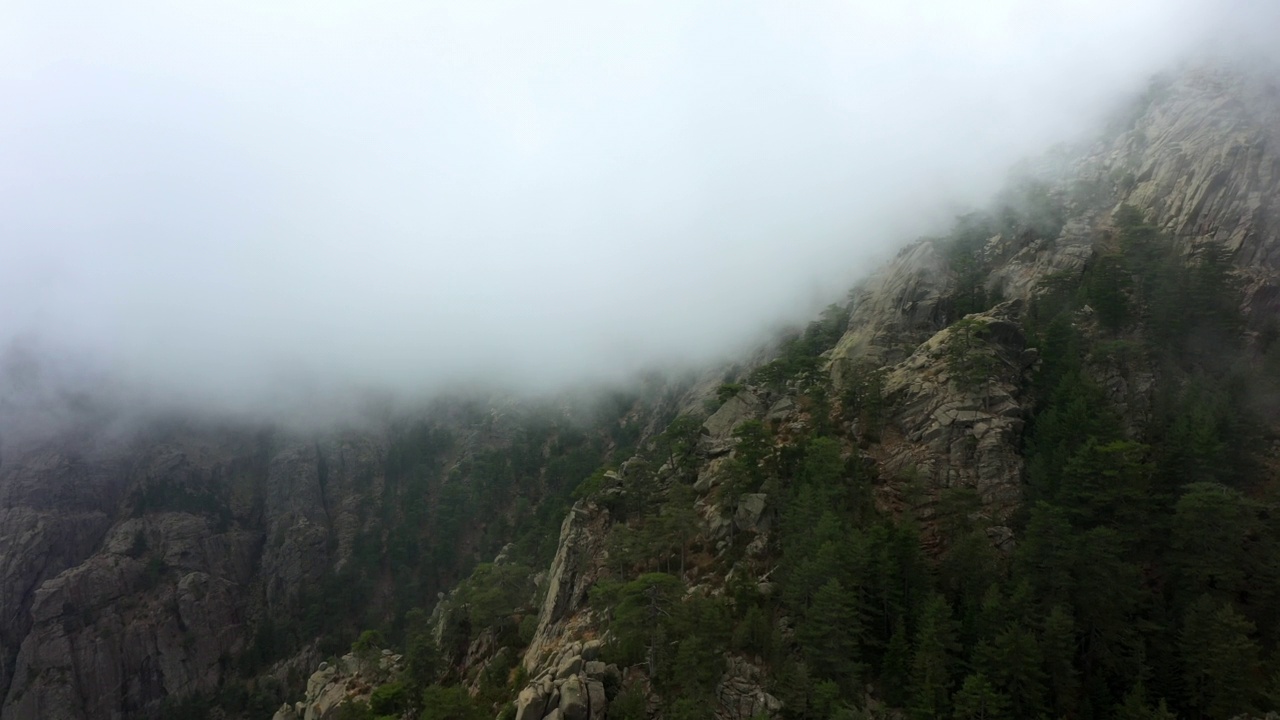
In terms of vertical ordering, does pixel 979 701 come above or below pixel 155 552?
below

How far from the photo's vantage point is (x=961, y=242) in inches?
3602

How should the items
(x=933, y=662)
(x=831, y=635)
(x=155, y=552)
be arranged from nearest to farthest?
(x=933, y=662), (x=831, y=635), (x=155, y=552)

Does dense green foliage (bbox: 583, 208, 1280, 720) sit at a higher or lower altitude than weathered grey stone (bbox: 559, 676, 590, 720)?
lower

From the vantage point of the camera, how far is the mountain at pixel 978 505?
138ft

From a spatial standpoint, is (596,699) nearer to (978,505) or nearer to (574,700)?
(574,700)

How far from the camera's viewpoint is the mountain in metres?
42.2

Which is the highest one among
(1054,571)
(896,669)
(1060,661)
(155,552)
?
(155,552)

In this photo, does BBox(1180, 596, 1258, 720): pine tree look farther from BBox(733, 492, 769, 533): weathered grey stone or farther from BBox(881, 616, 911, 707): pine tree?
BBox(733, 492, 769, 533): weathered grey stone

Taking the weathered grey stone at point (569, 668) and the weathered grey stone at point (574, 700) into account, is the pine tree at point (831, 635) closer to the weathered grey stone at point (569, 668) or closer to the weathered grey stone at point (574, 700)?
the weathered grey stone at point (574, 700)

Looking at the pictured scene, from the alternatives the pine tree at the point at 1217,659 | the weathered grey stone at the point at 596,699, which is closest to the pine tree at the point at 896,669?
the pine tree at the point at 1217,659

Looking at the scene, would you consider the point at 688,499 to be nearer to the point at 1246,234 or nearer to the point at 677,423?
the point at 677,423

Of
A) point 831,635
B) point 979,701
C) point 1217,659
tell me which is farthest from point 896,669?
point 1217,659

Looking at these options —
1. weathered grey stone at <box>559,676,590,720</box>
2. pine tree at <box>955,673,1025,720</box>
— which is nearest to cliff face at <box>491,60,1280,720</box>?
weathered grey stone at <box>559,676,590,720</box>

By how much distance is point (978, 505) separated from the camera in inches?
2096
